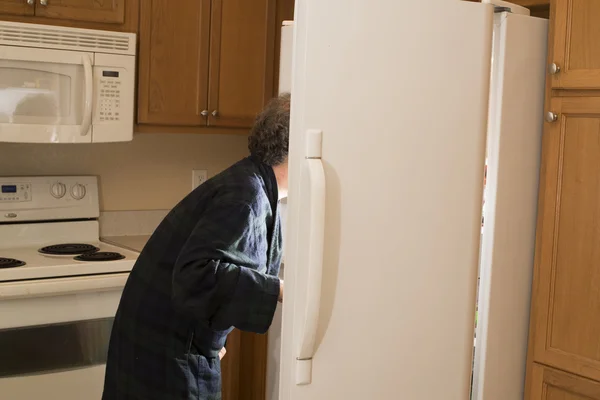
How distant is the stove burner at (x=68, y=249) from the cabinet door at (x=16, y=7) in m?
0.83

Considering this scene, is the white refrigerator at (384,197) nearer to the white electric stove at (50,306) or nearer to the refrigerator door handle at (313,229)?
the refrigerator door handle at (313,229)

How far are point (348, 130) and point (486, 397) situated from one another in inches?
41.8

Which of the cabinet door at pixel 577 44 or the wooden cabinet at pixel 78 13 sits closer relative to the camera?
the cabinet door at pixel 577 44

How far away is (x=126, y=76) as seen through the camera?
294 cm

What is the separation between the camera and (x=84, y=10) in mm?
2859

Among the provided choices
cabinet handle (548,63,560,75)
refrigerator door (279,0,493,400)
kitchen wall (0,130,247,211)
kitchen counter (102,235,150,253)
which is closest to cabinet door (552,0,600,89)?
cabinet handle (548,63,560,75)

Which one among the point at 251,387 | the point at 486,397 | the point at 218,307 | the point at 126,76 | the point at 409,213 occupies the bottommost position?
the point at 251,387

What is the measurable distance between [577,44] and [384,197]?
0.84m

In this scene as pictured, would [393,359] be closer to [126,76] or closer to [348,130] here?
[348,130]

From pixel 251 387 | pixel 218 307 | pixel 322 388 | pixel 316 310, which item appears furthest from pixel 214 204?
pixel 251 387

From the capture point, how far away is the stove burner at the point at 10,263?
262 cm

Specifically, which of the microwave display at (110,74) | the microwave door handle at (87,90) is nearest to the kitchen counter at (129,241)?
the microwave door handle at (87,90)

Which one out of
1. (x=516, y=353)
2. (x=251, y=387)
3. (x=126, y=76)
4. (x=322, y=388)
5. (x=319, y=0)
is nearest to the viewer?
(x=319, y=0)

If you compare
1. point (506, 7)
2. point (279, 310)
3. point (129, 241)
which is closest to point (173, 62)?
Result: point (129, 241)
